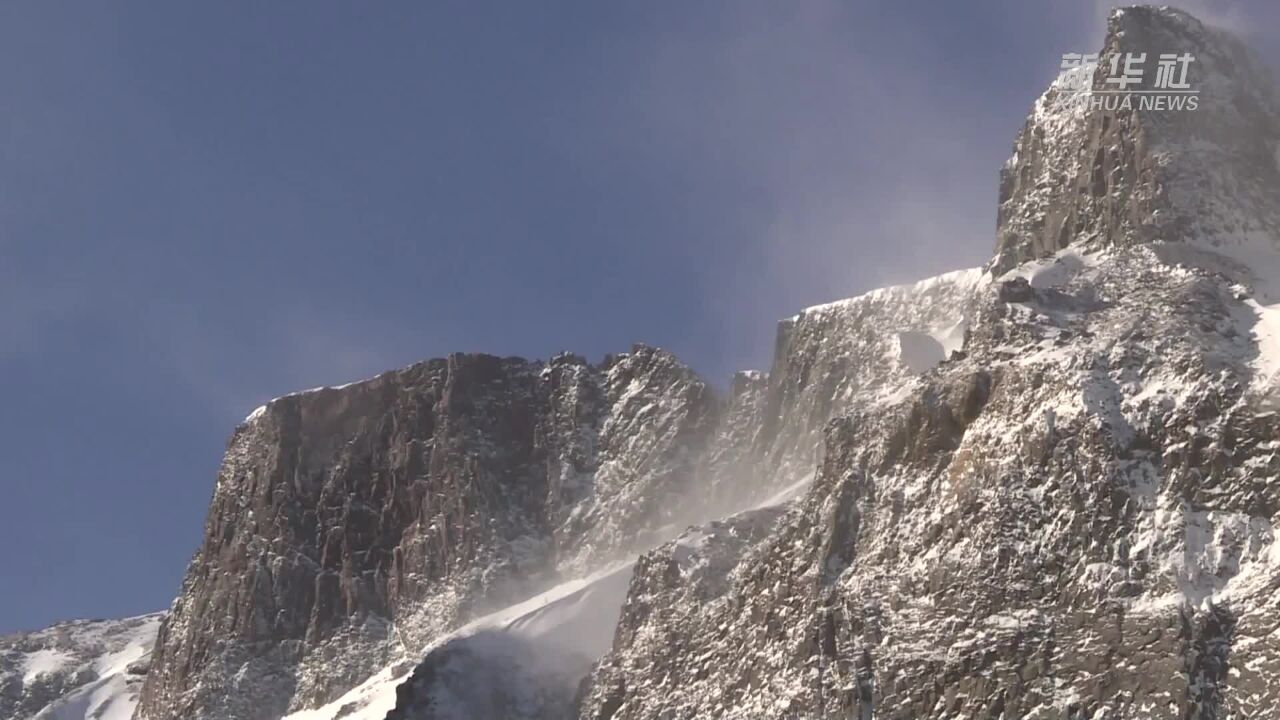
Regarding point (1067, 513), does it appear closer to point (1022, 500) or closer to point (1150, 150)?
point (1022, 500)

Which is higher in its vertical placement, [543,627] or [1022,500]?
[543,627]

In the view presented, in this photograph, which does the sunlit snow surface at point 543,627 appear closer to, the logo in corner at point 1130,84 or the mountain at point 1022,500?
the mountain at point 1022,500

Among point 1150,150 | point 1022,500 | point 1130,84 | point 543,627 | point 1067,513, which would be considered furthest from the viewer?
point 543,627

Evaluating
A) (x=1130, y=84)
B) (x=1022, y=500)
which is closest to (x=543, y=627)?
(x=1130, y=84)

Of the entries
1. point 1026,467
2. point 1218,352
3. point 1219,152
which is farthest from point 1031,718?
point 1219,152

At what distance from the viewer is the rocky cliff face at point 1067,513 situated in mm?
107062

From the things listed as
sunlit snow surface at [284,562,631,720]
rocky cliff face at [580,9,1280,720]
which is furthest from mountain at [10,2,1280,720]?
sunlit snow surface at [284,562,631,720]

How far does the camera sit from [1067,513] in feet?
370

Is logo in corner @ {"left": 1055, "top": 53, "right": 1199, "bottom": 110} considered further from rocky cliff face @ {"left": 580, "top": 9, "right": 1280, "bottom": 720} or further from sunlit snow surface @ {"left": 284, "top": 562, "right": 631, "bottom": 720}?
sunlit snow surface @ {"left": 284, "top": 562, "right": 631, "bottom": 720}

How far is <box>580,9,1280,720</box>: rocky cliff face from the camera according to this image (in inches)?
4215

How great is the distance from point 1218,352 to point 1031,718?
2206 centimetres

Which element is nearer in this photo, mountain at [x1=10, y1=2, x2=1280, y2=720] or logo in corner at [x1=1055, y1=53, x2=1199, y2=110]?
mountain at [x1=10, y1=2, x2=1280, y2=720]

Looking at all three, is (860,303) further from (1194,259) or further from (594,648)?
(1194,259)

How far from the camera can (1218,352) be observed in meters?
118
